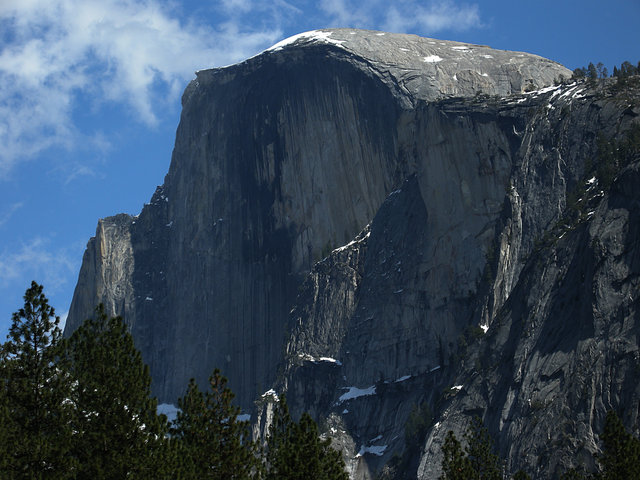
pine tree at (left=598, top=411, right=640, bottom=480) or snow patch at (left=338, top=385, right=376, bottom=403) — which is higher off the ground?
snow patch at (left=338, top=385, right=376, bottom=403)

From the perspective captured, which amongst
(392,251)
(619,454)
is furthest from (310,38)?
(619,454)

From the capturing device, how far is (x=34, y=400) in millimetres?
43469

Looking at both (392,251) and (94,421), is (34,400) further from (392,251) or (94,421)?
(392,251)

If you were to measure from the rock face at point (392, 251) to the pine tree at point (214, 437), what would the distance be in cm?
3824

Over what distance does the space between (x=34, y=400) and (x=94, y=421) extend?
8.12ft

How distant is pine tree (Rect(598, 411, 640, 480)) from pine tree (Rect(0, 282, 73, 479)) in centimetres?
2641

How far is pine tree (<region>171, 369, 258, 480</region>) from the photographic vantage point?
47.2 meters

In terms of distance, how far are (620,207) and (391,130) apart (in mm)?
54800

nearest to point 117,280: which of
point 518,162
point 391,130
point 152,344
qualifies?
point 152,344

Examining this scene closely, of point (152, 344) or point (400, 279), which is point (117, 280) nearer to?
point (152, 344)

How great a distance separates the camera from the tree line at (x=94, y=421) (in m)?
41.8

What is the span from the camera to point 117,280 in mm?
179500

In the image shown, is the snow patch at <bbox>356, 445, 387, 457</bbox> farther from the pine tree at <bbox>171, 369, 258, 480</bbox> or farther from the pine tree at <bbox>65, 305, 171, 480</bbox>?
the pine tree at <bbox>65, 305, 171, 480</bbox>

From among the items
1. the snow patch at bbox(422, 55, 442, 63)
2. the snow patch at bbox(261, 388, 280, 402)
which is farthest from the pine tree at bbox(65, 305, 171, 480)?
the snow patch at bbox(422, 55, 442, 63)
